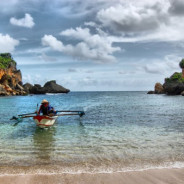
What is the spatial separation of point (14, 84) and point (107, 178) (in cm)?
11688

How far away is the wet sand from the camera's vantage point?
6.31m

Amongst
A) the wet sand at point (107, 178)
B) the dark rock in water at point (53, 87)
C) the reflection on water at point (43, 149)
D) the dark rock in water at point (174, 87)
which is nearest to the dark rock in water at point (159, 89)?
the dark rock in water at point (174, 87)

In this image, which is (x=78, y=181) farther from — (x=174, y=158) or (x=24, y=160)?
(x=174, y=158)

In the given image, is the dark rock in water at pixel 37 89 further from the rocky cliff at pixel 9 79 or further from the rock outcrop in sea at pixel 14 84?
the rocky cliff at pixel 9 79

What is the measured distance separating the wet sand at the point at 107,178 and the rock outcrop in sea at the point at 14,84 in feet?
309

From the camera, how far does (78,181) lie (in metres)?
6.41

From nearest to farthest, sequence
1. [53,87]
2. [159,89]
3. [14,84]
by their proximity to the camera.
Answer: [14,84] → [159,89] → [53,87]

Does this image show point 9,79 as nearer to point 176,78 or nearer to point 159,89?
point 159,89

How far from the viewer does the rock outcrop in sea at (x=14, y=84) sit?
10121 cm

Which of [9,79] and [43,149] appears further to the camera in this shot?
[9,79]

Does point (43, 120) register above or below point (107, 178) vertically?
above

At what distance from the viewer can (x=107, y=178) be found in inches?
261

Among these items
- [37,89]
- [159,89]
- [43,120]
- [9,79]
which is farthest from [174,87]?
[43,120]

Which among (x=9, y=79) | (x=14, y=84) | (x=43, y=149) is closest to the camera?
(x=43, y=149)
